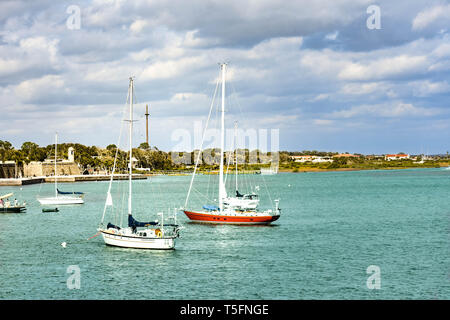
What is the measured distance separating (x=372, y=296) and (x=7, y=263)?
84.1ft

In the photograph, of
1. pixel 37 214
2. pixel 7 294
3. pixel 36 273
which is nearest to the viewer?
pixel 7 294

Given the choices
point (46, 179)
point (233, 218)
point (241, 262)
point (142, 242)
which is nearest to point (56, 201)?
point (233, 218)

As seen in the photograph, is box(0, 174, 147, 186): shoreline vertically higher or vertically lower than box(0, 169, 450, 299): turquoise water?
higher

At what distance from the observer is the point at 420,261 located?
131 feet

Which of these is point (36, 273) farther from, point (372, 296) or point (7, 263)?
point (372, 296)

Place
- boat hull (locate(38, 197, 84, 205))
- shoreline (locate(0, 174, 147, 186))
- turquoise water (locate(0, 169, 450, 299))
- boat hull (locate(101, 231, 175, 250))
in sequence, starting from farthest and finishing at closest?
shoreline (locate(0, 174, 147, 186)), boat hull (locate(38, 197, 84, 205)), boat hull (locate(101, 231, 175, 250)), turquoise water (locate(0, 169, 450, 299))

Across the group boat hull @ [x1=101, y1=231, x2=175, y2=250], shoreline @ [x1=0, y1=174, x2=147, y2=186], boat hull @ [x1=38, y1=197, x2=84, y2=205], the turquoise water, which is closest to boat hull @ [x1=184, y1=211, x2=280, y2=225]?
the turquoise water

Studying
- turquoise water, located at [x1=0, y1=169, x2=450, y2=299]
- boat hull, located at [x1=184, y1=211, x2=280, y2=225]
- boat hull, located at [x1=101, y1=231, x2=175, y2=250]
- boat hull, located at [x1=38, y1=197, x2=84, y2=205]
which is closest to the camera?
turquoise water, located at [x1=0, y1=169, x2=450, y2=299]

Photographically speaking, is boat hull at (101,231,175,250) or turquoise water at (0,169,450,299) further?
boat hull at (101,231,175,250)

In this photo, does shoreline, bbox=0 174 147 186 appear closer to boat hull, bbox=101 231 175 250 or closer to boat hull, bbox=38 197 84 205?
boat hull, bbox=38 197 84 205

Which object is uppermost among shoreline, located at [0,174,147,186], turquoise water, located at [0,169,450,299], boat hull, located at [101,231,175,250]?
shoreline, located at [0,174,147,186]

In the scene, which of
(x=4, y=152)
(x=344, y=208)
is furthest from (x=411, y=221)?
(x=4, y=152)

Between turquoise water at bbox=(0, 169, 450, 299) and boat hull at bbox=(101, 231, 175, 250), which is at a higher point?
boat hull at bbox=(101, 231, 175, 250)

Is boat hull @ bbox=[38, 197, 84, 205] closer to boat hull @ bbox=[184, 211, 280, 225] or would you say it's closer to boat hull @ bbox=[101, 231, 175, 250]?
boat hull @ bbox=[184, 211, 280, 225]
